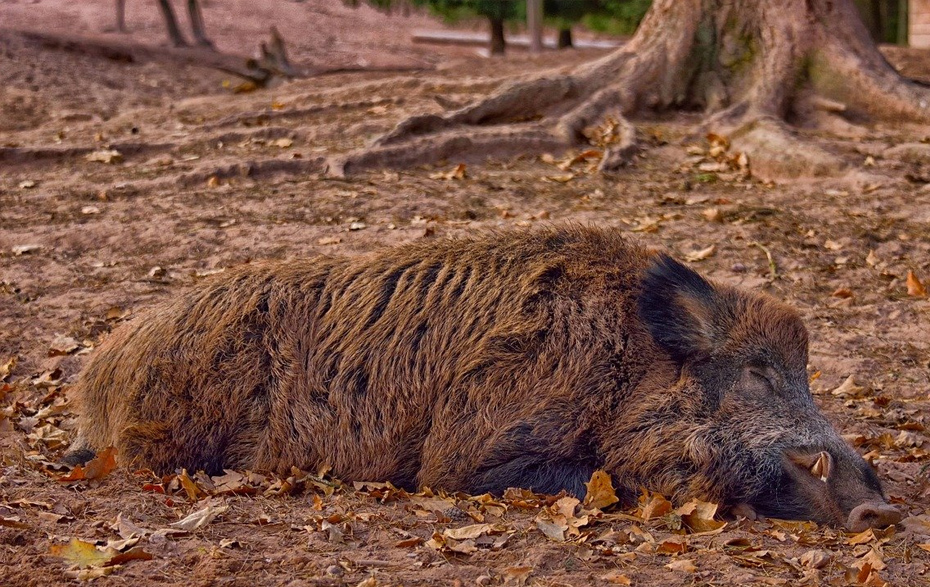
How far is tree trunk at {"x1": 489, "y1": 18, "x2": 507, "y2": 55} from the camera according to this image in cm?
2223

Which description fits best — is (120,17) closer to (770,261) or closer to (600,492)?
(770,261)

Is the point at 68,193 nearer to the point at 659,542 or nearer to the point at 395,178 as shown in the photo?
the point at 395,178

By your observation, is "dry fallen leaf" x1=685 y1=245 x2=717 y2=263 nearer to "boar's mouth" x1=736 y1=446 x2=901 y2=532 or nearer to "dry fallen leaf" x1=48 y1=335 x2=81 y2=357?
"boar's mouth" x1=736 y1=446 x2=901 y2=532

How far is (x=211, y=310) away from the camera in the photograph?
505cm

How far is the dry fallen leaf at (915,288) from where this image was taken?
7.02 m

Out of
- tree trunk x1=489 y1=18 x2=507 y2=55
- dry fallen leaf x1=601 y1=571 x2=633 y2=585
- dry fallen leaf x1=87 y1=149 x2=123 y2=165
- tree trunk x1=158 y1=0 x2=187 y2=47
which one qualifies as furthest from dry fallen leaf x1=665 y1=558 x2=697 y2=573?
tree trunk x1=489 y1=18 x2=507 y2=55

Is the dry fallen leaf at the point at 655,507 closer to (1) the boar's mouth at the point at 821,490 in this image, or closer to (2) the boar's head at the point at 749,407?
(2) the boar's head at the point at 749,407

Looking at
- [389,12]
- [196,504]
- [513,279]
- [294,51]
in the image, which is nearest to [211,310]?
[196,504]

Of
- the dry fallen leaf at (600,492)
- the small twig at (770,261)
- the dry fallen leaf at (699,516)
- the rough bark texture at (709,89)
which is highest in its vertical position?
the rough bark texture at (709,89)

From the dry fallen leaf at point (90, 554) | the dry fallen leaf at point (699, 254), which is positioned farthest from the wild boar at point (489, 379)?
the dry fallen leaf at point (699, 254)

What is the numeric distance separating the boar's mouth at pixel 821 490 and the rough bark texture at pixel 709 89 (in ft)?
17.7

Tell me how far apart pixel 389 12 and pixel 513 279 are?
29.6m

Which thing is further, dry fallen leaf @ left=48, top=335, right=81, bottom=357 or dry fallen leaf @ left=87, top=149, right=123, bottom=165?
dry fallen leaf @ left=87, top=149, right=123, bottom=165

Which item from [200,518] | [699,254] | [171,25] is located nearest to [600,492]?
[200,518]
